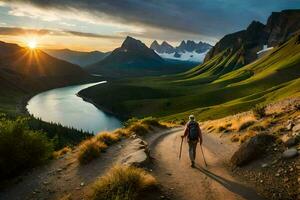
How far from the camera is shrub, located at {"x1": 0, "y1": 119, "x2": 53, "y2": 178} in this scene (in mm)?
23688

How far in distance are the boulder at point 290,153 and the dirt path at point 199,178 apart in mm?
2822

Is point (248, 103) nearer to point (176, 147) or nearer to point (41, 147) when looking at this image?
point (176, 147)

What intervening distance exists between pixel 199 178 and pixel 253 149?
3841mm

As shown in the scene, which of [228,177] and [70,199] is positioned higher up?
[228,177]

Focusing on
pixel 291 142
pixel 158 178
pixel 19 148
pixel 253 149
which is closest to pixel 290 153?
pixel 291 142

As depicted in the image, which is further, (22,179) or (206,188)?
(22,179)

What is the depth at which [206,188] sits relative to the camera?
1700cm

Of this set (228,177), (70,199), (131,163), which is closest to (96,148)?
(131,163)

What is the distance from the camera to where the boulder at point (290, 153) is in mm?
18044

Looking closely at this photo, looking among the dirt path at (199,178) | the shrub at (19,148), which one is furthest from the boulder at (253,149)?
the shrub at (19,148)

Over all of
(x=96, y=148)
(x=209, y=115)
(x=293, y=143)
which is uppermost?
(x=293, y=143)

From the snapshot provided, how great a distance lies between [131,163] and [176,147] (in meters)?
→ 11.5

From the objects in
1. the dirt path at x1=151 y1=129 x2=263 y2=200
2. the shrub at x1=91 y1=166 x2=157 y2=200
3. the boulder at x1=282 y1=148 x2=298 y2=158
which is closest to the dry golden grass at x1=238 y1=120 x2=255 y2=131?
the dirt path at x1=151 y1=129 x2=263 y2=200

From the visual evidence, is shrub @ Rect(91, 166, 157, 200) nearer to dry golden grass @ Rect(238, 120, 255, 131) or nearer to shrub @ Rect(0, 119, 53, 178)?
shrub @ Rect(0, 119, 53, 178)
